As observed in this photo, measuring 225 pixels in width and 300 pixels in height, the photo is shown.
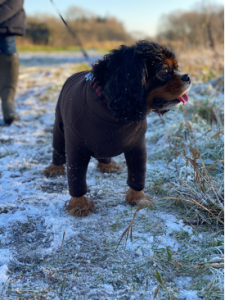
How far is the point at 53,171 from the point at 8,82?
6.93ft

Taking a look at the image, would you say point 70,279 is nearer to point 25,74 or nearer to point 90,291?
point 90,291

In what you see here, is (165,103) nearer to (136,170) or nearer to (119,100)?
(119,100)

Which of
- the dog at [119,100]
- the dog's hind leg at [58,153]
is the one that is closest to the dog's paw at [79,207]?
the dog at [119,100]

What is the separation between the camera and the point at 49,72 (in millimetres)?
8414

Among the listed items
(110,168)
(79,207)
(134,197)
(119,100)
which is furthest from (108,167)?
(119,100)

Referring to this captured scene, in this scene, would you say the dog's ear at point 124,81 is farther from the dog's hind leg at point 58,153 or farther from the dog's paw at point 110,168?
the dog's paw at point 110,168

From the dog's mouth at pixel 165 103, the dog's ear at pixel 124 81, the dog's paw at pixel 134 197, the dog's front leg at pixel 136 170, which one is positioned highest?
the dog's ear at pixel 124 81

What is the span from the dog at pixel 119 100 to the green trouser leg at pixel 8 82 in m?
2.48

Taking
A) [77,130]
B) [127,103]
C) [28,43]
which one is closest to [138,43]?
[127,103]

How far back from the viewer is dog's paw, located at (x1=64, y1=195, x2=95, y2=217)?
218 centimetres

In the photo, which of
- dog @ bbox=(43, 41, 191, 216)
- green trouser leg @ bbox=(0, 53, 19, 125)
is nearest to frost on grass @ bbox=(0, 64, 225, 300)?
dog @ bbox=(43, 41, 191, 216)

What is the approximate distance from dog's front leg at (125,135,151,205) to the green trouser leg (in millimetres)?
2783

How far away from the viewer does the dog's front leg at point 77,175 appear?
2.03m

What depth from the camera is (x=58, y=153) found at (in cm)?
279
